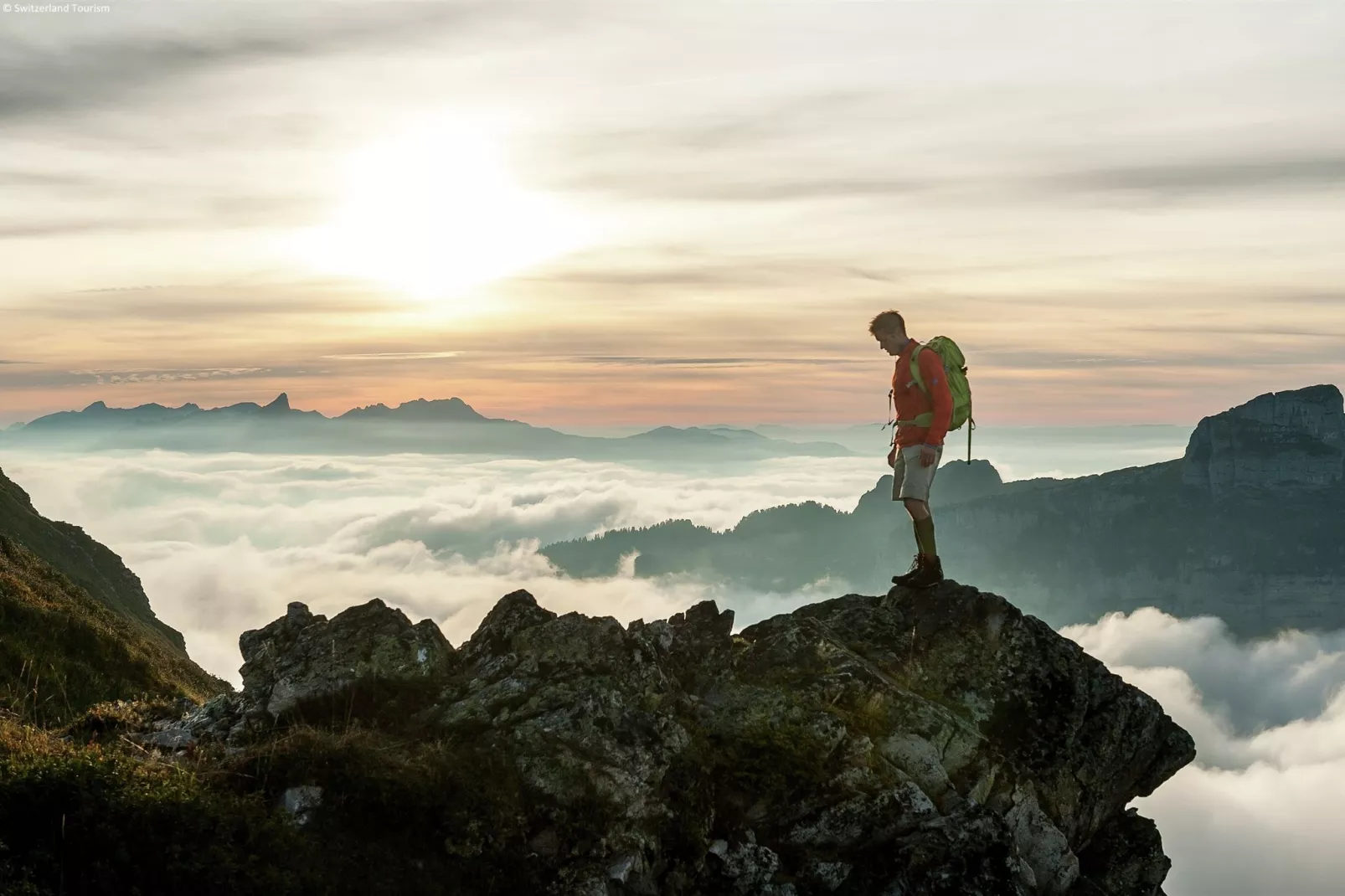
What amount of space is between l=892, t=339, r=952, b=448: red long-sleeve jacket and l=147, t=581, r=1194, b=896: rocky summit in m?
2.88

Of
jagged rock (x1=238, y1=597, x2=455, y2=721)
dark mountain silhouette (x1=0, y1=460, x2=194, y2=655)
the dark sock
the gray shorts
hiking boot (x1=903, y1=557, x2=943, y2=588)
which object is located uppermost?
the gray shorts

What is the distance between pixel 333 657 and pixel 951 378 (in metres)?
11.1

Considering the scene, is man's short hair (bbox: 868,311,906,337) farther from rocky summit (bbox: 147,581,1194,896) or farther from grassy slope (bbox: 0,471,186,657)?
grassy slope (bbox: 0,471,186,657)

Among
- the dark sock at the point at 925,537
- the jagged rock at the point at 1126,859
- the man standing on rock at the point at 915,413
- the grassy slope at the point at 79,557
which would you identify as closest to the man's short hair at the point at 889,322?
the man standing on rock at the point at 915,413

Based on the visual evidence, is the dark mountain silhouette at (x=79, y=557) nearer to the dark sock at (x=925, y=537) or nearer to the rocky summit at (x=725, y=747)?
the rocky summit at (x=725, y=747)

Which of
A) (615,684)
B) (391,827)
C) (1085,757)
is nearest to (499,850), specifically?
(391,827)

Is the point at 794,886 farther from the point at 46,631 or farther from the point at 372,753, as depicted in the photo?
the point at 46,631

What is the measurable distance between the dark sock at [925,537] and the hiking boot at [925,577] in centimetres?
17

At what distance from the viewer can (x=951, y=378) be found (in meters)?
17.8

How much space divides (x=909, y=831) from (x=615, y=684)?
169 inches

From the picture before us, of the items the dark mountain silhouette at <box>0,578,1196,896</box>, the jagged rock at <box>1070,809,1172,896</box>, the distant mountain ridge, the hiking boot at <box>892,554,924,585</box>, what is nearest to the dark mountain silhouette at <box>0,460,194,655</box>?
the distant mountain ridge

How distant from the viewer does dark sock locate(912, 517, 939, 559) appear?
18688mm

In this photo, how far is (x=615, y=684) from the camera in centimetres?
1399

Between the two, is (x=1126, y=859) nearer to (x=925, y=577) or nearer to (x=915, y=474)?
(x=925, y=577)
